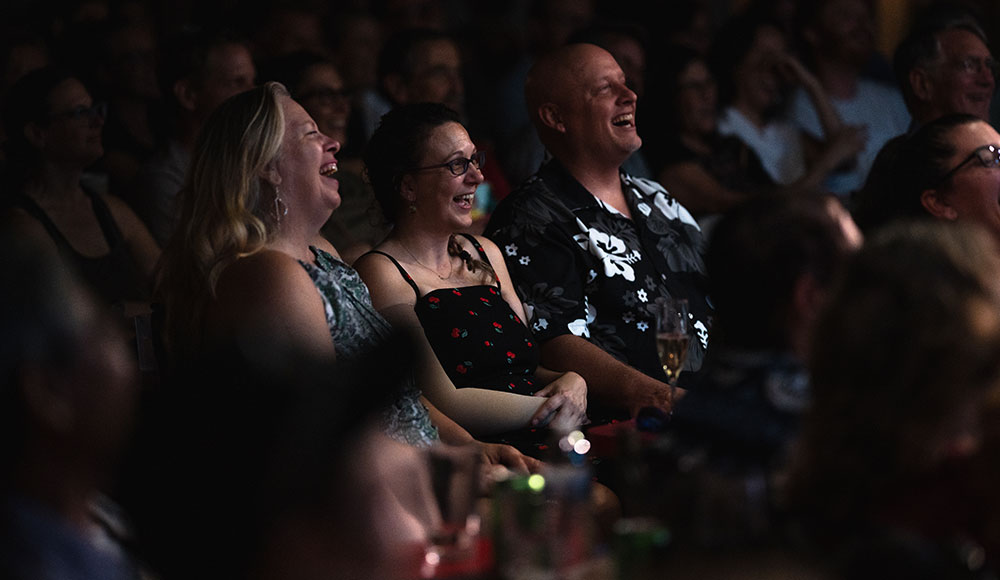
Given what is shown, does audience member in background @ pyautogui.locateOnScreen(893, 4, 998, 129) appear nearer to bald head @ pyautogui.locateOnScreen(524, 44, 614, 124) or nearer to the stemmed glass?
bald head @ pyautogui.locateOnScreen(524, 44, 614, 124)

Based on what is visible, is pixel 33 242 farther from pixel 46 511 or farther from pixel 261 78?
pixel 261 78

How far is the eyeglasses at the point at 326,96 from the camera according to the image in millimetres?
4141

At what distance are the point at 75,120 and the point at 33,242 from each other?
2.66 metres

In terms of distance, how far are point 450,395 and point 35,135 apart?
5.90 feet

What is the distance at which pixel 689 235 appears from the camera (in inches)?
150

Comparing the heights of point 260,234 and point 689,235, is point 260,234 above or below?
above

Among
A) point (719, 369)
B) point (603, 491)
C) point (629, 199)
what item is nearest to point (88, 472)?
point (719, 369)

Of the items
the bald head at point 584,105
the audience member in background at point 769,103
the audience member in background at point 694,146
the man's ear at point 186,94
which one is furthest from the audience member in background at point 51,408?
the audience member in background at point 769,103

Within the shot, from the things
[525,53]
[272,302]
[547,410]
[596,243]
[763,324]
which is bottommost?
[525,53]

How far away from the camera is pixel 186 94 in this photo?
4.25 metres

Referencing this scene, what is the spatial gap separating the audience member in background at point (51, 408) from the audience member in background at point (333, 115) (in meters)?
2.81

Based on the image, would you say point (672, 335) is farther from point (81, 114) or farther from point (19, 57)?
point (19, 57)

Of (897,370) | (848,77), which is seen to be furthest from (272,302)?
(848,77)

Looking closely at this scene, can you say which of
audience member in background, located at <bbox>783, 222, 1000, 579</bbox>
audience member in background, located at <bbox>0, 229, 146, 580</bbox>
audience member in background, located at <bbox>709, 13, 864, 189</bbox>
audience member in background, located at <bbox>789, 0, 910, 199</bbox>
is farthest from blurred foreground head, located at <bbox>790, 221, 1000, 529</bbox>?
audience member in background, located at <bbox>789, 0, 910, 199</bbox>
